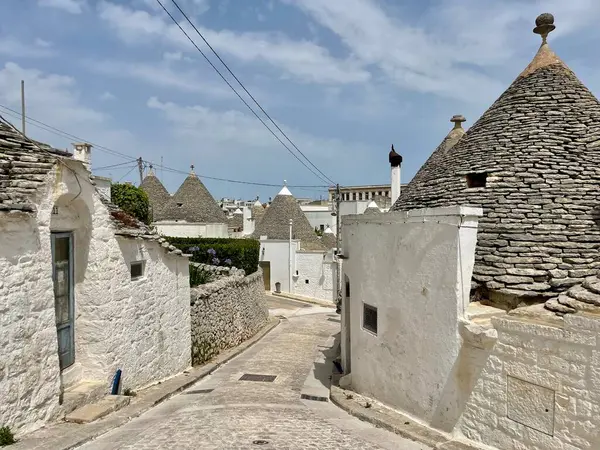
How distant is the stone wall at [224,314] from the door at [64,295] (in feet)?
14.6

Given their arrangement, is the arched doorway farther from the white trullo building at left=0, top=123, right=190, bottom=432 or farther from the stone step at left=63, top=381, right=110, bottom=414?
the stone step at left=63, top=381, right=110, bottom=414

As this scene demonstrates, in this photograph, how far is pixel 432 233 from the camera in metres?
6.96

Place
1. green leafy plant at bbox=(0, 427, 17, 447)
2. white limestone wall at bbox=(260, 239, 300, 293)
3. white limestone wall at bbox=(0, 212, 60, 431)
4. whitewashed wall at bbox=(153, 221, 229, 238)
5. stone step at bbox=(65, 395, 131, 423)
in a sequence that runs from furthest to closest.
→ white limestone wall at bbox=(260, 239, 300, 293)
whitewashed wall at bbox=(153, 221, 229, 238)
stone step at bbox=(65, 395, 131, 423)
white limestone wall at bbox=(0, 212, 60, 431)
green leafy plant at bbox=(0, 427, 17, 447)

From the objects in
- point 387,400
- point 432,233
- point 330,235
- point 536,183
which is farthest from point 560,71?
point 330,235

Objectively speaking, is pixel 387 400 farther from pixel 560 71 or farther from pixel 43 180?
pixel 560 71

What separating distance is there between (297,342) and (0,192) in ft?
38.7

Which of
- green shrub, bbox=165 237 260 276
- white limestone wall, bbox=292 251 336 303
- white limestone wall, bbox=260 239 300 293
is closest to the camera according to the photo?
green shrub, bbox=165 237 260 276

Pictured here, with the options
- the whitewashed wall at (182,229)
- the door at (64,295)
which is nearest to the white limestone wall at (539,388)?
the door at (64,295)

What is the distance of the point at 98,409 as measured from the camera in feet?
23.8

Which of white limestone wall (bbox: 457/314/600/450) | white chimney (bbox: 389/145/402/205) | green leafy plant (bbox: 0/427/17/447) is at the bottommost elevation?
green leafy plant (bbox: 0/427/17/447)

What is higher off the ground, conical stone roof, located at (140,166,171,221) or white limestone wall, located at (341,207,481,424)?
conical stone roof, located at (140,166,171,221)

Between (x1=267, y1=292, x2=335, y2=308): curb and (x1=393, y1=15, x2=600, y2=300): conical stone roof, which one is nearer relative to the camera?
(x1=393, y1=15, x2=600, y2=300): conical stone roof

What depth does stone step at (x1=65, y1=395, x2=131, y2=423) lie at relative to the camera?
6795 mm

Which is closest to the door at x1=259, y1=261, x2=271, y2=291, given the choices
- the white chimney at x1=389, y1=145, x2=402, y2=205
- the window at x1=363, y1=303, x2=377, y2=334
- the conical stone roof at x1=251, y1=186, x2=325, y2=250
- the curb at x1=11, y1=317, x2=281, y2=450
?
the conical stone roof at x1=251, y1=186, x2=325, y2=250
